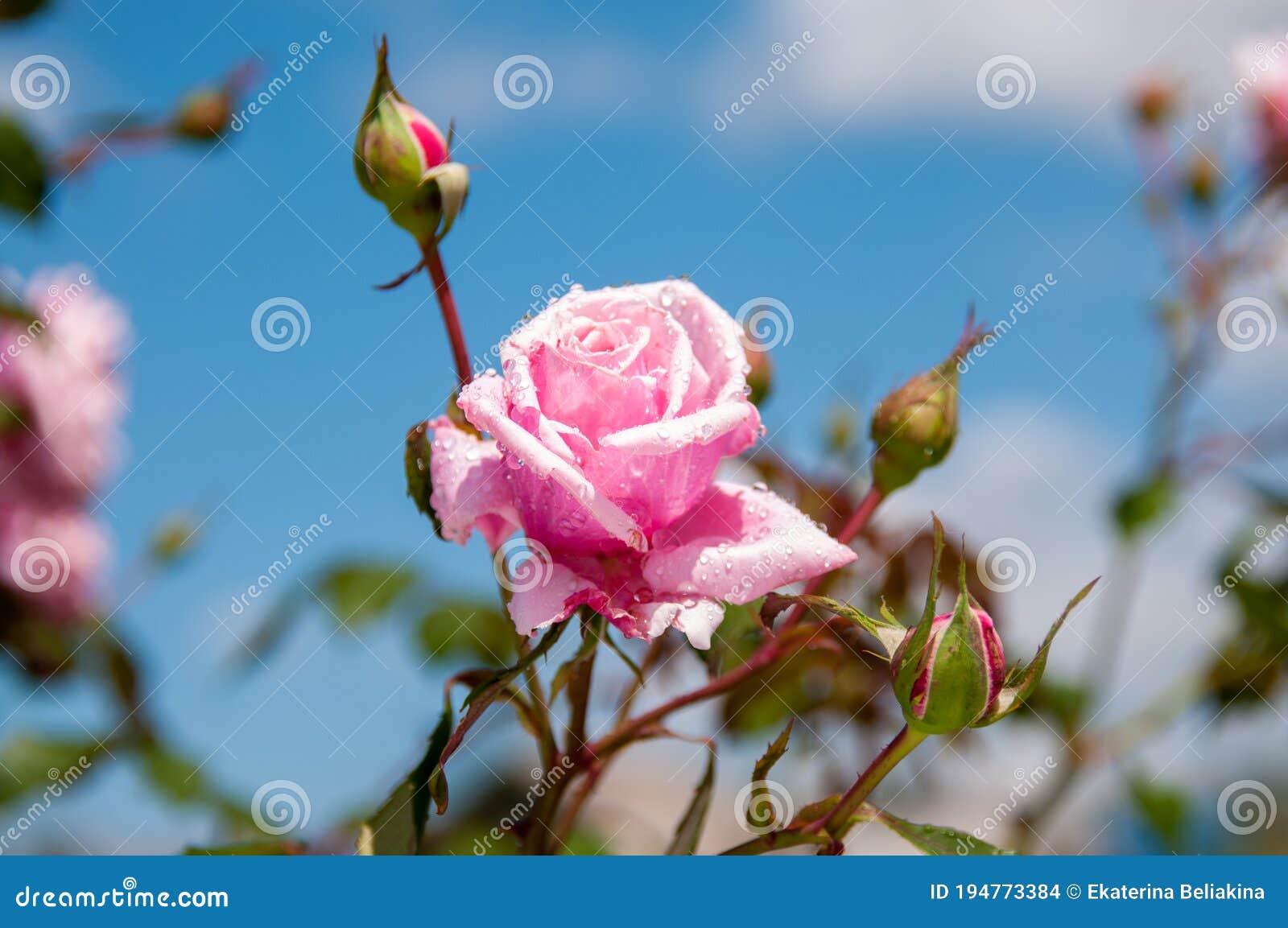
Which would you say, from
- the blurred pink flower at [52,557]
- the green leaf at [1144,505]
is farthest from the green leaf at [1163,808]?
the blurred pink flower at [52,557]

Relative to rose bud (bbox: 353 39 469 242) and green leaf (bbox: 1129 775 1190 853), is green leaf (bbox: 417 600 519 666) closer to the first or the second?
rose bud (bbox: 353 39 469 242)

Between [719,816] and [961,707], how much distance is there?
110 inches

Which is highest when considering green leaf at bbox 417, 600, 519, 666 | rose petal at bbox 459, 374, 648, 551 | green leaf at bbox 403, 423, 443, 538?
rose petal at bbox 459, 374, 648, 551

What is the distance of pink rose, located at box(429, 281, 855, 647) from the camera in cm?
70

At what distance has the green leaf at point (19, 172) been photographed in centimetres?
123

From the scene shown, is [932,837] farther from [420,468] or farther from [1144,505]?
[1144,505]

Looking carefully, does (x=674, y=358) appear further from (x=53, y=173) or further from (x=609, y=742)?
(x=53, y=173)

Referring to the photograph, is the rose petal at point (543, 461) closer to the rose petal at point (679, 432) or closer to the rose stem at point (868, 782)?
the rose petal at point (679, 432)

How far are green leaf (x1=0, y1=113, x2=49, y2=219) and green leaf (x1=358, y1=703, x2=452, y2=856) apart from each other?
0.84 m

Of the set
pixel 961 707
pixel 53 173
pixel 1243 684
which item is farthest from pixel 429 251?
pixel 1243 684

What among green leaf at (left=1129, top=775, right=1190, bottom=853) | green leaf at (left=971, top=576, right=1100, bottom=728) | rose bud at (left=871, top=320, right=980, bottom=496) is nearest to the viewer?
green leaf at (left=971, top=576, right=1100, bottom=728)

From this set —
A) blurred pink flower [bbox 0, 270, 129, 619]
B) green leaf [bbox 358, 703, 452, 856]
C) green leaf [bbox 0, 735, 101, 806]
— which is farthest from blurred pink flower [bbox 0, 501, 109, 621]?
green leaf [bbox 358, 703, 452, 856]

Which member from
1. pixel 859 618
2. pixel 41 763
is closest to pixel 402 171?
pixel 859 618

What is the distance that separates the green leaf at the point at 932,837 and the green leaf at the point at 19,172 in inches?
42.5
